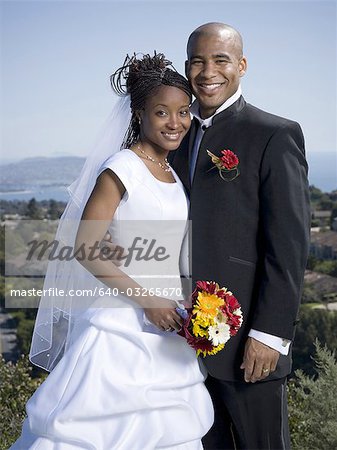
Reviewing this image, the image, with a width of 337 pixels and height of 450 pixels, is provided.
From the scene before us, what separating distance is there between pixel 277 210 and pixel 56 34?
1332cm

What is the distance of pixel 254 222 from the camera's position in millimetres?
3047

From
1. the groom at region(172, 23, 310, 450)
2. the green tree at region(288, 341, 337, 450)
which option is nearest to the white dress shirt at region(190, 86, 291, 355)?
the groom at region(172, 23, 310, 450)

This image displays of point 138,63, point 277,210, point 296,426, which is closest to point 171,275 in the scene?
point 277,210

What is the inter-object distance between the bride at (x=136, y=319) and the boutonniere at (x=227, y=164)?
20cm

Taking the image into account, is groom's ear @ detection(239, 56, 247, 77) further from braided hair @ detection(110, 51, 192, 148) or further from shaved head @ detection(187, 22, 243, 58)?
braided hair @ detection(110, 51, 192, 148)

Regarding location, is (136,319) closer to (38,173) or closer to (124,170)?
(124,170)

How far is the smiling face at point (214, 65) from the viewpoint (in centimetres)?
309

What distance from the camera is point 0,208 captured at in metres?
13.4

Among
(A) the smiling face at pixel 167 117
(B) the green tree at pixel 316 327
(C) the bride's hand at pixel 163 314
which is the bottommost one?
(B) the green tree at pixel 316 327

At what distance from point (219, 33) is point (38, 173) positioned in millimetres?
12002

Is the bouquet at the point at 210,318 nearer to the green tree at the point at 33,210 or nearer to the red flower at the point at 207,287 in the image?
the red flower at the point at 207,287

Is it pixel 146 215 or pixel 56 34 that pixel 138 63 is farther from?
pixel 56 34

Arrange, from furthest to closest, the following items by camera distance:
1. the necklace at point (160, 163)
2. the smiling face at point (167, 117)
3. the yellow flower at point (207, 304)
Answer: the necklace at point (160, 163)
the smiling face at point (167, 117)
the yellow flower at point (207, 304)

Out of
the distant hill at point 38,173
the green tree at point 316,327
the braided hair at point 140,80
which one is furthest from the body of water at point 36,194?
the braided hair at point 140,80
